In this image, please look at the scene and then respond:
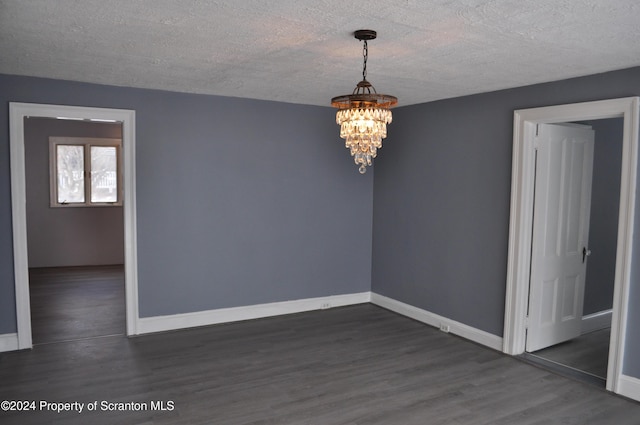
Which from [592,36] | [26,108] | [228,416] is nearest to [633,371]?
[592,36]

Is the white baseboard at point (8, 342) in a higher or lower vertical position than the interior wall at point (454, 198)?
lower

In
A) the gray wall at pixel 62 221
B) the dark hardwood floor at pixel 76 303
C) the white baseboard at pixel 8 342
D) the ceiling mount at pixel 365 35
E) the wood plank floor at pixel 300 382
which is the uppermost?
the ceiling mount at pixel 365 35

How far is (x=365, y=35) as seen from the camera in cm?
262

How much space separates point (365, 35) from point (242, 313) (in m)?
3.54

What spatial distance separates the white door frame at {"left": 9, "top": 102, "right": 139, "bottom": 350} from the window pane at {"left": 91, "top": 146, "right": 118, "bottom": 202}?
4.15 meters

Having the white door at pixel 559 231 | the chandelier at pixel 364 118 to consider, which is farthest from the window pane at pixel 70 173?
the white door at pixel 559 231

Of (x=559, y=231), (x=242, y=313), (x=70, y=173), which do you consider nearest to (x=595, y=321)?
(x=559, y=231)

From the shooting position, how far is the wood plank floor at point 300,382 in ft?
10.4

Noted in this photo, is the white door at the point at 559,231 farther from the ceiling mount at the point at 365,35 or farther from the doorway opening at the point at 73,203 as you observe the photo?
the doorway opening at the point at 73,203

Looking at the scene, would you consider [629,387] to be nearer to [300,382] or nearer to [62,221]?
[300,382]

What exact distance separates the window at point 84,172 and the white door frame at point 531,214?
665 cm

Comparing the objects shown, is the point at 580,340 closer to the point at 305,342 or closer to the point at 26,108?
the point at 305,342

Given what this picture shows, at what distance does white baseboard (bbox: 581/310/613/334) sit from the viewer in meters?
4.97

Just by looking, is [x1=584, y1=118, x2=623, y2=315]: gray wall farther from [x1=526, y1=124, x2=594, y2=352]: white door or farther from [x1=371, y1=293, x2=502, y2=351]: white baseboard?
[x1=371, y1=293, x2=502, y2=351]: white baseboard
